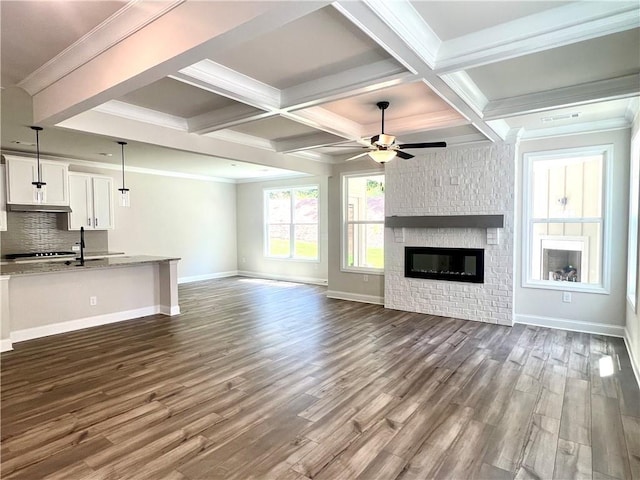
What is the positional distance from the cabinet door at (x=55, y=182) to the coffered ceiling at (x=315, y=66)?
1343 mm

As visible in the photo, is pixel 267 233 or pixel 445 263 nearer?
pixel 445 263

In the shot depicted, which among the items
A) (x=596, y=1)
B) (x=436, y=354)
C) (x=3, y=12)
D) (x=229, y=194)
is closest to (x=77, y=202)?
(x=229, y=194)

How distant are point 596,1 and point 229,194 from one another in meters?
9.26

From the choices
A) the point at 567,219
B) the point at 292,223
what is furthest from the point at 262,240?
the point at 567,219

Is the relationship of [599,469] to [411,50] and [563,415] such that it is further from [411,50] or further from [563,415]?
[411,50]

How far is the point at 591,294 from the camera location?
498 cm

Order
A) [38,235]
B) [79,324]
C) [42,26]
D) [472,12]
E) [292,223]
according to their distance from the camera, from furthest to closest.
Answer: [292,223], [38,235], [79,324], [42,26], [472,12]

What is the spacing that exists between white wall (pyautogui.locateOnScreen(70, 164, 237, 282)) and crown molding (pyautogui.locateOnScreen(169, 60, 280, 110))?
5.53m

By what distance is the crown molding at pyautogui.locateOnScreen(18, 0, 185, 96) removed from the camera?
2.30m

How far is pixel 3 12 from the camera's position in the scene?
2324mm

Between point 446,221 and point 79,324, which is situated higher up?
point 446,221

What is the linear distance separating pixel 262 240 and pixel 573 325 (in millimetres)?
7298

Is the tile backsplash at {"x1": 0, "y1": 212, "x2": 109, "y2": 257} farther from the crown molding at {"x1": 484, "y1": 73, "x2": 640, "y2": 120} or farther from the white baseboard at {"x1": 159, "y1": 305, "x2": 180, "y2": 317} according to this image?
the crown molding at {"x1": 484, "y1": 73, "x2": 640, "y2": 120}

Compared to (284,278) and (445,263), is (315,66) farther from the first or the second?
(284,278)
